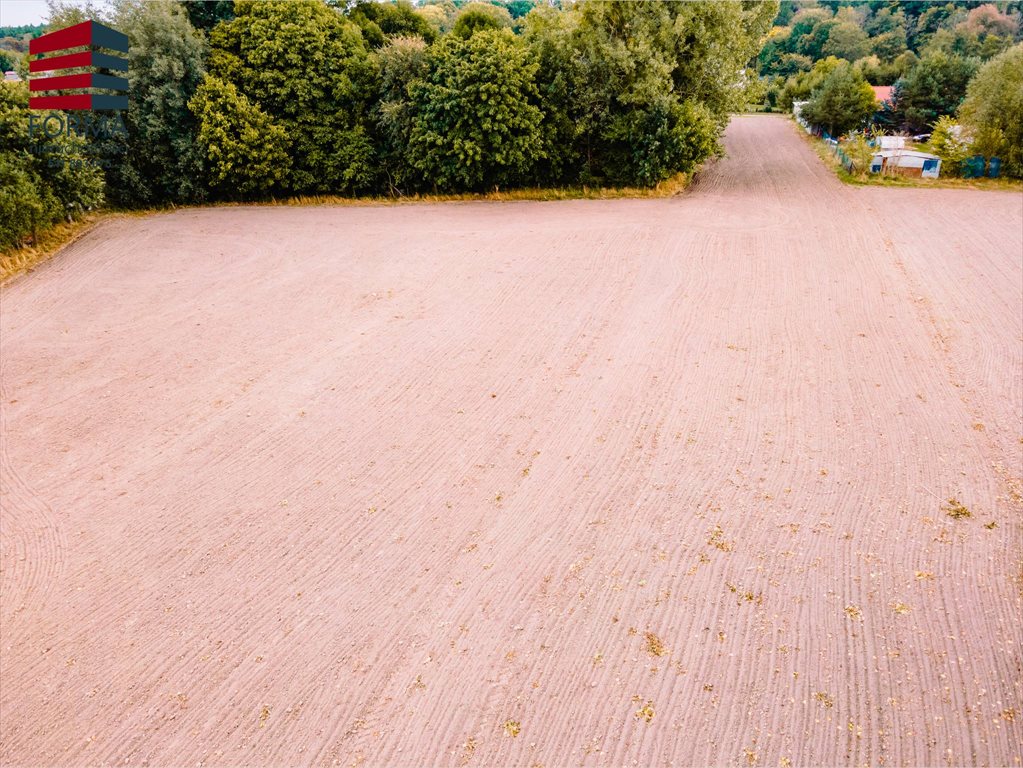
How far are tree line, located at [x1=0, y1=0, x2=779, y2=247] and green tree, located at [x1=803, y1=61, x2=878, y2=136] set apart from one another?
13.1 m

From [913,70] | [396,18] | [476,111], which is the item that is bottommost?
[476,111]

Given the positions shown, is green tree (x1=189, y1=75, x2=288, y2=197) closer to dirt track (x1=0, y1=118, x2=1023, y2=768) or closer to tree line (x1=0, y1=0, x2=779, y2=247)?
tree line (x1=0, y1=0, x2=779, y2=247)

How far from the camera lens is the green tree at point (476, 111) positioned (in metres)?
22.5

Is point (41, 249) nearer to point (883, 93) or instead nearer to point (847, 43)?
point (883, 93)

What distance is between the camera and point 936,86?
40.7 m

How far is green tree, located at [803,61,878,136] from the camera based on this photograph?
1441 inches

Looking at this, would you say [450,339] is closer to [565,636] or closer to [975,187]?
[565,636]

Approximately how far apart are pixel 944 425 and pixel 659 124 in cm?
1629

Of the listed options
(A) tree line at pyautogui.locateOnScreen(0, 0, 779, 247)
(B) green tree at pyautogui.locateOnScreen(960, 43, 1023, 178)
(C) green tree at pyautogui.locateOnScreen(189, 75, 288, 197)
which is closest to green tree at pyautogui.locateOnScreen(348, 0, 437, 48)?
(A) tree line at pyautogui.locateOnScreen(0, 0, 779, 247)
